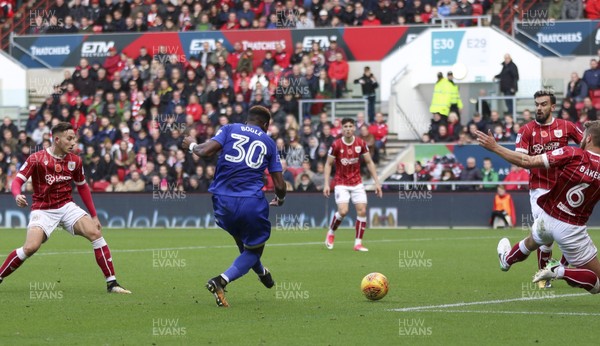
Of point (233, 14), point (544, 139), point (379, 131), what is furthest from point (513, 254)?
point (233, 14)

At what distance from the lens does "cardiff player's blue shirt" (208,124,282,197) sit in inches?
502

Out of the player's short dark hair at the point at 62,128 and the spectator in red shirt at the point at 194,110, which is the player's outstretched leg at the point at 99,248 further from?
the spectator in red shirt at the point at 194,110

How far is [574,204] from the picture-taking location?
12117mm

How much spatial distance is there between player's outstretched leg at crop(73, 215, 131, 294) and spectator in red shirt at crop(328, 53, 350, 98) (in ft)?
68.6

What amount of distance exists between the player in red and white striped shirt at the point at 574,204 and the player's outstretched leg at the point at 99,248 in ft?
17.2

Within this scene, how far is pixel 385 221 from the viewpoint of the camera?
102 ft

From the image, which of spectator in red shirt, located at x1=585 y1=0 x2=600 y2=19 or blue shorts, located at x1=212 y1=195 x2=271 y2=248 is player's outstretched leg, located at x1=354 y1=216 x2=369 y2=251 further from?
spectator in red shirt, located at x1=585 y1=0 x2=600 y2=19

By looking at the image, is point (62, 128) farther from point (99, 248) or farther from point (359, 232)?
point (359, 232)

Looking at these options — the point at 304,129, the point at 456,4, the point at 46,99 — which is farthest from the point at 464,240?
the point at 46,99

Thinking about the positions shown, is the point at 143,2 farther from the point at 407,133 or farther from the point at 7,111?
the point at 407,133

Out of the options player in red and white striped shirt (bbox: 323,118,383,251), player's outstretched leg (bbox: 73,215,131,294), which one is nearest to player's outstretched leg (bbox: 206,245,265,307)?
player's outstretched leg (bbox: 73,215,131,294)

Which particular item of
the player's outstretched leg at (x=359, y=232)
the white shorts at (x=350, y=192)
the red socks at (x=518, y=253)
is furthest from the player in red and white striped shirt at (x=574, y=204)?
the white shorts at (x=350, y=192)

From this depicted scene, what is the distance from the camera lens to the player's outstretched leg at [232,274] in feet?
40.8

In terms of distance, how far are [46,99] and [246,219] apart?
85.8 ft
